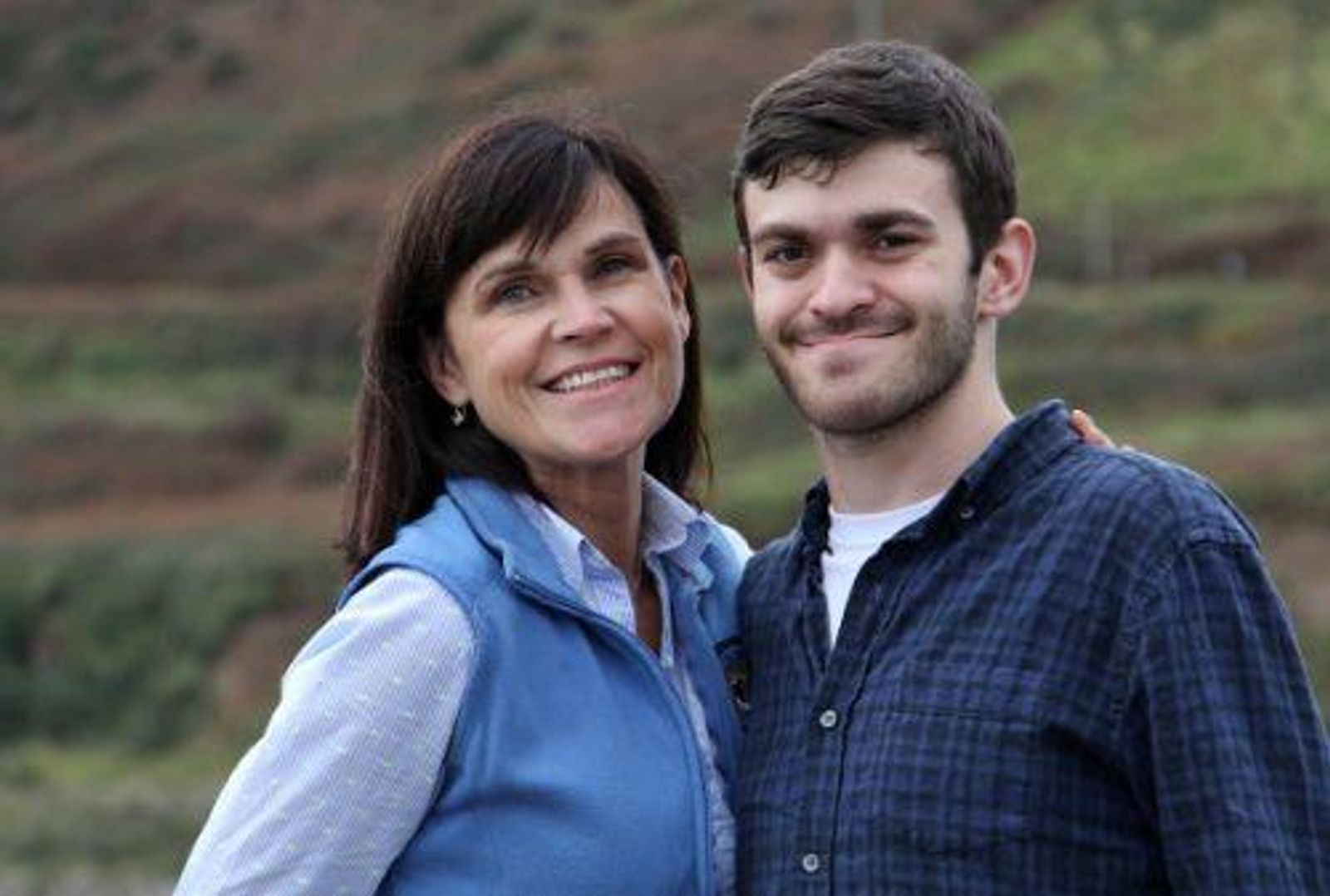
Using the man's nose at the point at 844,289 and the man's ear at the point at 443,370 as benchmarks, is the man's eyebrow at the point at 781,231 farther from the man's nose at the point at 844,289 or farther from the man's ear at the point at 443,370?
the man's ear at the point at 443,370

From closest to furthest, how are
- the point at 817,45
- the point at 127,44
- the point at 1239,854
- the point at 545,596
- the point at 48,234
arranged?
1. the point at 1239,854
2. the point at 545,596
3. the point at 817,45
4. the point at 48,234
5. the point at 127,44

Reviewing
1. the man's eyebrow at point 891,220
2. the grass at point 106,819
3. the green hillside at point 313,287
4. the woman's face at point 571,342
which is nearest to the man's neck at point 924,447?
the man's eyebrow at point 891,220

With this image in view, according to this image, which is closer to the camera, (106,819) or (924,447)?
(924,447)

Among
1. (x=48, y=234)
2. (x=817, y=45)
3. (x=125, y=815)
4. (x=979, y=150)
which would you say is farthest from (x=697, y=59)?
(x=979, y=150)

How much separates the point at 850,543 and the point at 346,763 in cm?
71

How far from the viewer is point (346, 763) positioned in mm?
3318

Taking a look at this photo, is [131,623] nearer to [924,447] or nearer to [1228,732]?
[924,447]

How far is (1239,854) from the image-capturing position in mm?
3053

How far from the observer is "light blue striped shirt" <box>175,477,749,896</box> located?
3318 mm

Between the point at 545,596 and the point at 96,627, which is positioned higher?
the point at 96,627

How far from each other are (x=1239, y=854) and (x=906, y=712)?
0.44 meters

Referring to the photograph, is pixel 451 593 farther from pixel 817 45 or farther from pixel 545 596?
pixel 817 45

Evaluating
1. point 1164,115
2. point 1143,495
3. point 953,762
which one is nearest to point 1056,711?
point 953,762

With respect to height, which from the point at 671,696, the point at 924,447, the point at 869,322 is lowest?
the point at 671,696
